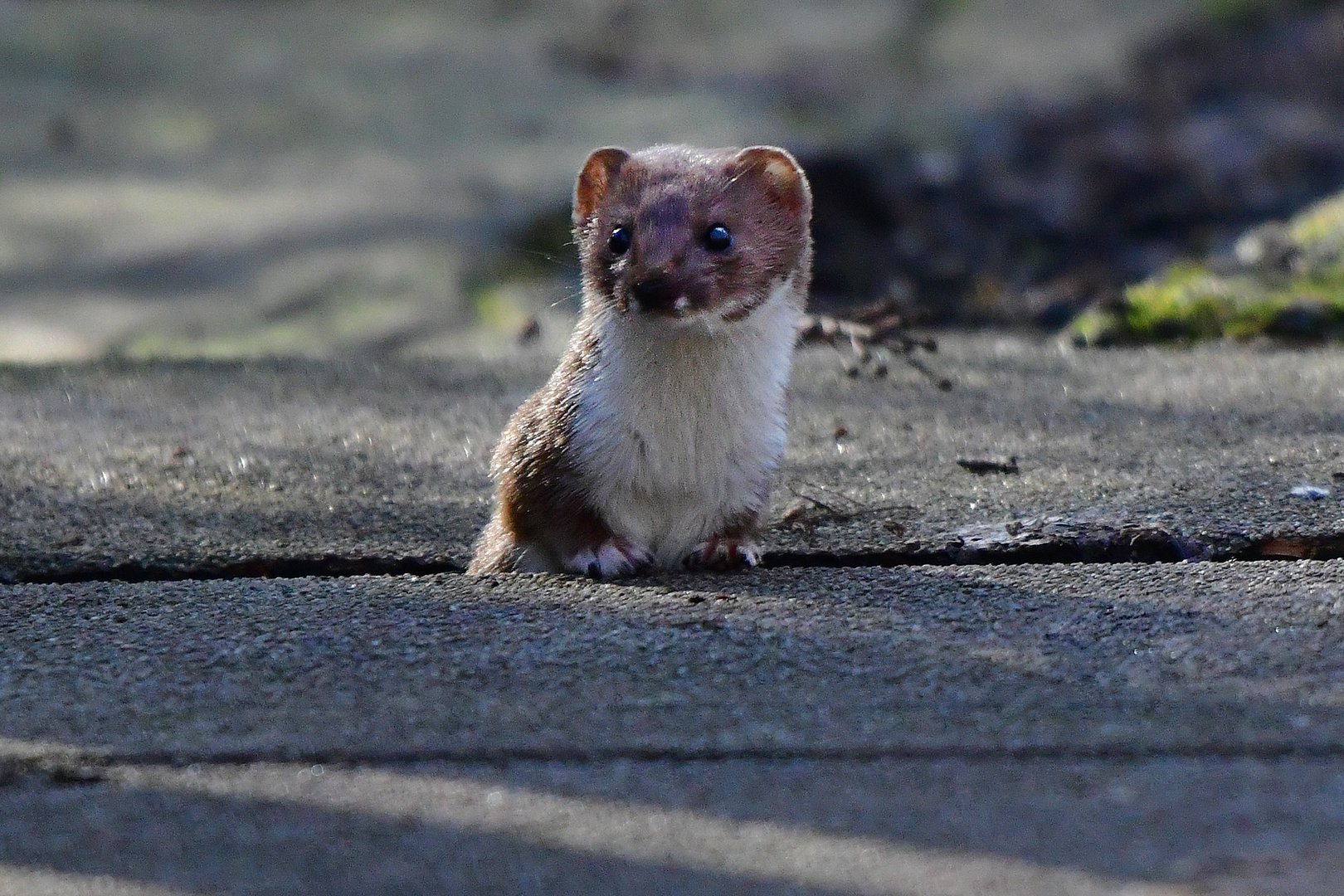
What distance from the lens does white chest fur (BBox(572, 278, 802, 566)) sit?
314cm

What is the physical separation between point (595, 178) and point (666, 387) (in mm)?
466

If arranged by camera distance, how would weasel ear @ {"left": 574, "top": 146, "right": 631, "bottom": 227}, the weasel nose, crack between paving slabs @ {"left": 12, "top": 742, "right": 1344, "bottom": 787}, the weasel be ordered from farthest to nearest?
weasel ear @ {"left": 574, "top": 146, "right": 631, "bottom": 227}
the weasel
the weasel nose
crack between paving slabs @ {"left": 12, "top": 742, "right": 1344, "bottom": 787}

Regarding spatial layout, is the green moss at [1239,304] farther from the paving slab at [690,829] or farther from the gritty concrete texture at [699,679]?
the paving slab at [690,829]

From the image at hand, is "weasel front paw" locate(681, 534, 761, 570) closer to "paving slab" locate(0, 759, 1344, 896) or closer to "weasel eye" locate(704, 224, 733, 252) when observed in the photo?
"weasel eye" locate(704, 224, 733, 252)

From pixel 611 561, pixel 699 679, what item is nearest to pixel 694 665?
pixel 699 679

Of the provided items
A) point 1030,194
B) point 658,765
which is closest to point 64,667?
point 658,765

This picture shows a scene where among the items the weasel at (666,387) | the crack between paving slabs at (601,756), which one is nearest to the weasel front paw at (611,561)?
the weasel at (666,387)

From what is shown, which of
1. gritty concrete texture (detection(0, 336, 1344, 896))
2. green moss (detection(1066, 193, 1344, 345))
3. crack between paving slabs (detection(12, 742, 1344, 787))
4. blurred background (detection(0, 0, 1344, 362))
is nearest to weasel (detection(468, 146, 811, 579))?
gritty concrete texture (detection(0, 336, 1344, 896))

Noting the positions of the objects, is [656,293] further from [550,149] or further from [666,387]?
[550,149]

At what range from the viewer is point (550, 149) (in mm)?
9109

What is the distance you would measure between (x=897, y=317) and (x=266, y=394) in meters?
1.64

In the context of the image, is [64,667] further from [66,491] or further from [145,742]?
[66,491]

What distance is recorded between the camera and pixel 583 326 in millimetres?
3293

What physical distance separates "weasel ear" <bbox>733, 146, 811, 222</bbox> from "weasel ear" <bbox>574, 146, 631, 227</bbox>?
0.74 feet
